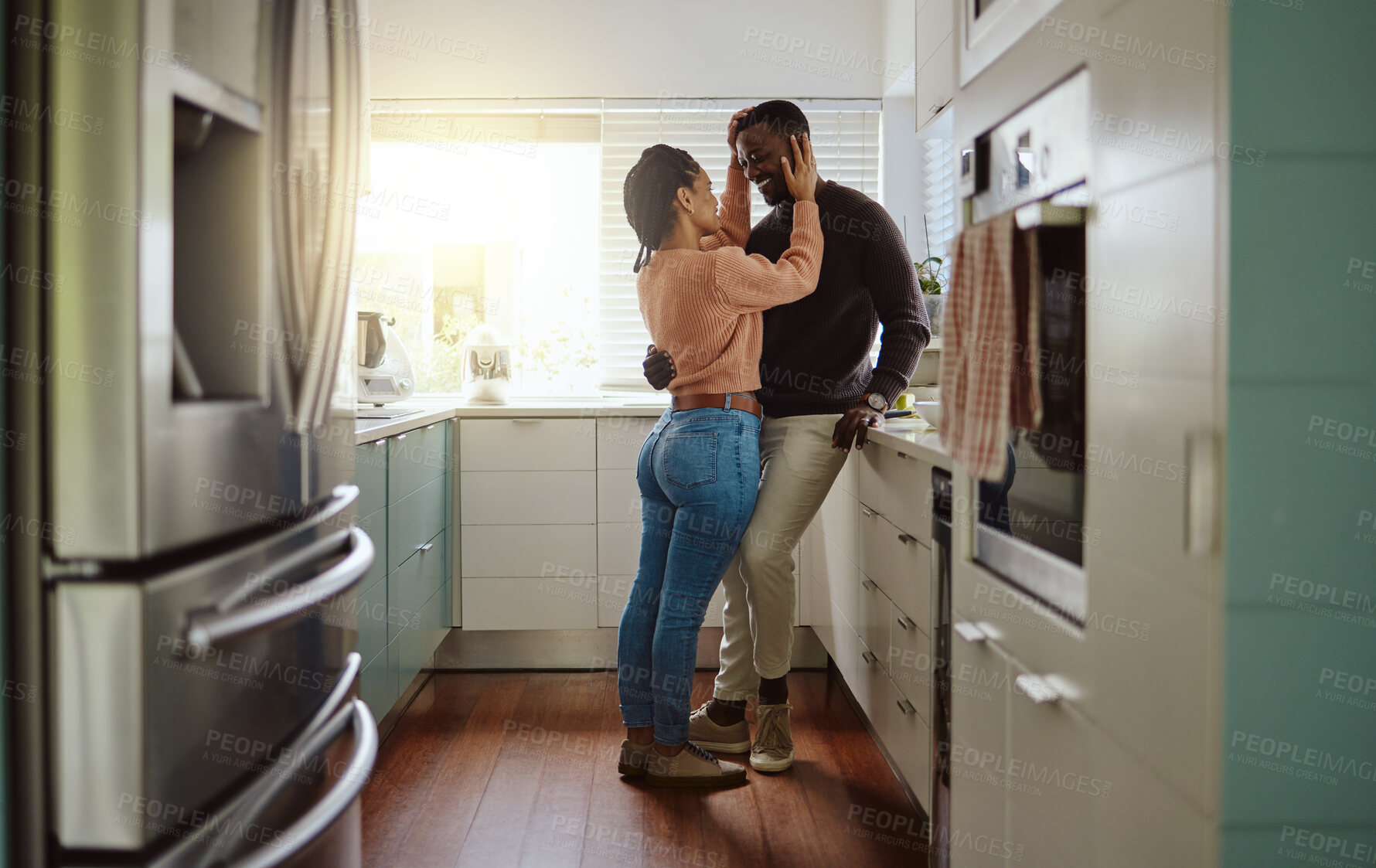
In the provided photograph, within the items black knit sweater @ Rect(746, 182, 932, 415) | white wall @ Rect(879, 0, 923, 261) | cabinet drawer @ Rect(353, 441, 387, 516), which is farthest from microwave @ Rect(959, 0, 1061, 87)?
white wall @ Rect(879, 0, 923, 261)

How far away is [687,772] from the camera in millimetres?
2154

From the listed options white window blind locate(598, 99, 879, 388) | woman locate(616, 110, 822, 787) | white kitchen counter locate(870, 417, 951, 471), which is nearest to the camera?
white kitchen counter locate(870, 417, 951, 471)

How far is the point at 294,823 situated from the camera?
3.63ft

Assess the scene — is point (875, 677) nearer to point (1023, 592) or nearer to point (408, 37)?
point (1023, 592)

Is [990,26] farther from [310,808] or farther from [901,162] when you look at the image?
[901,162]

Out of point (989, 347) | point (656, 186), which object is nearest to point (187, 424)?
point (989, 347)

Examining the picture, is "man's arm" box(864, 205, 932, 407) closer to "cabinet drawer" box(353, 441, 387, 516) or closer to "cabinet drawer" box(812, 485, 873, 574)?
"cabinet drawer" box(812, 485, 873, 574)

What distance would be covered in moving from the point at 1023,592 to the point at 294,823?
0.94 meters

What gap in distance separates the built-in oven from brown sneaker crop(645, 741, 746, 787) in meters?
1.15

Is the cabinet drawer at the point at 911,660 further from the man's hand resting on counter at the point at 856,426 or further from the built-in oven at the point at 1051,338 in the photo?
the built-in oven at the point at 1051,338

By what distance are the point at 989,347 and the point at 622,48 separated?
2.58 metres

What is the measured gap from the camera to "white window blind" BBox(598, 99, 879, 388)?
11.1ft

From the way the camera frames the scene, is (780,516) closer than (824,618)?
Yes

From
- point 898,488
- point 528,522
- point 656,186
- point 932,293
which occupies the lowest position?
point 528,522
